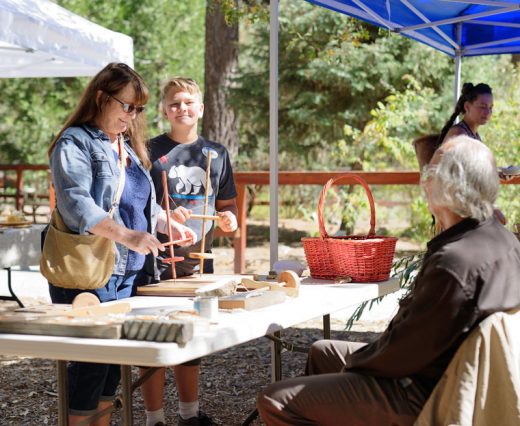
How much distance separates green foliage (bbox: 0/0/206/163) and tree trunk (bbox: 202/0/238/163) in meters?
7.43

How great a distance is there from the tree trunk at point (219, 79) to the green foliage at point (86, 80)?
7426mm

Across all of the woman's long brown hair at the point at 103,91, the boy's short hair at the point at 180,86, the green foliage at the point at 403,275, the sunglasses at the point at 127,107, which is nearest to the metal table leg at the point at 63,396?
the woman's long brown hair at the point at 103,91

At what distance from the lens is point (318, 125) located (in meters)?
12.6

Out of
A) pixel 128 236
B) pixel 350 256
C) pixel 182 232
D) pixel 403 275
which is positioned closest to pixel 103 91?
pixel 128 236

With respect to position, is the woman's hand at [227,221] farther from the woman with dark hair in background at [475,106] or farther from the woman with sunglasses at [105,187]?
the woman with dark hair in background at [475,106]

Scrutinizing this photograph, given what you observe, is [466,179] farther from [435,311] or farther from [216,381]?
[216,381]

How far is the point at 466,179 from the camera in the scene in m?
2.41

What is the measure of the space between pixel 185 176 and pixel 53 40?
159 inches

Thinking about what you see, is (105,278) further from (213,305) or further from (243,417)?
(243,417)

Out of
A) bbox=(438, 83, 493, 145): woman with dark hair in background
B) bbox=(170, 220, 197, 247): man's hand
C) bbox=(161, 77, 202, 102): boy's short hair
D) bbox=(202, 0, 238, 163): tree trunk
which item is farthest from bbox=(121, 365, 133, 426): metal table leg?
bbox=(202, 0, 238, 163): tree trunk

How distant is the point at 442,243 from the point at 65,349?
3.49 feet

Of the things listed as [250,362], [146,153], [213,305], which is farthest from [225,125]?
[213,305]

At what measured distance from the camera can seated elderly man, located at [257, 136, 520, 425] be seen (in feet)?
7.64

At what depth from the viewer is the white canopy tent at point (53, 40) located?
22.1ft
